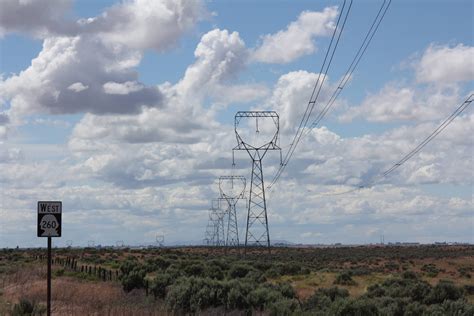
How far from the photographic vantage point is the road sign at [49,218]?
21000 mm

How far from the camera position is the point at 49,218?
69.5ft

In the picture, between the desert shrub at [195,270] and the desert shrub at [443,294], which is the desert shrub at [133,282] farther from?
the desert shrub at [443,294]

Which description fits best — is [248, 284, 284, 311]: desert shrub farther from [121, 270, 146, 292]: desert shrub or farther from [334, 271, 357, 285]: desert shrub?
[334, 271, 357, 285]: desert shrub

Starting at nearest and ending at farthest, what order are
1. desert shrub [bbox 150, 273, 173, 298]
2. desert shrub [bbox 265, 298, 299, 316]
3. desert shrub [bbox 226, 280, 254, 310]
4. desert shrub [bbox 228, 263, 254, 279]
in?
desert shrub [bbox 265, 298, 299, 316], desert shrub [bbox 226, 280, 254, 310], desert shrub [bbox 150, 273, 173, 298], desert shrub [bbox 228, 263, 254, 279]

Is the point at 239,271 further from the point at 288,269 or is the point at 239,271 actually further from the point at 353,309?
the point at 353,309

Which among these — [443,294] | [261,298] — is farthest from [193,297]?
[443,294]

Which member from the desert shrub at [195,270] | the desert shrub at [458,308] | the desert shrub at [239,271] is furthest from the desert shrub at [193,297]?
the desert shrub at [239,271]

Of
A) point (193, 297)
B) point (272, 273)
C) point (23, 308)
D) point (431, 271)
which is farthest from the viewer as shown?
point (431, 271)

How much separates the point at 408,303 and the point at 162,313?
9633 millimetres

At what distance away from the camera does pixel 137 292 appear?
31.3 meters

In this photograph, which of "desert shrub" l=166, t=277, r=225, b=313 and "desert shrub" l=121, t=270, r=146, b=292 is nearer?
"desert shrub" l=166, t=277, r=225, b=313

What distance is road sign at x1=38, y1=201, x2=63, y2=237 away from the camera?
21.0m

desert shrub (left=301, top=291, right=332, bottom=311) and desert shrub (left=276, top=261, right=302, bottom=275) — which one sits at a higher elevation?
desert shrub (left=276, top=261, right=302, bottom=275)

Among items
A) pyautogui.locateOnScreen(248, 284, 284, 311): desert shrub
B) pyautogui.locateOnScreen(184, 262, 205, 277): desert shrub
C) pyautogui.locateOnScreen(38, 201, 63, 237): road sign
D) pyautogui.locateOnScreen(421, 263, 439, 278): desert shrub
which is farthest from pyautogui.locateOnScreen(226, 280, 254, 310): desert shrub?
pyautogui.locateOnScreen(421, 263, 439, 278): desert shrub
